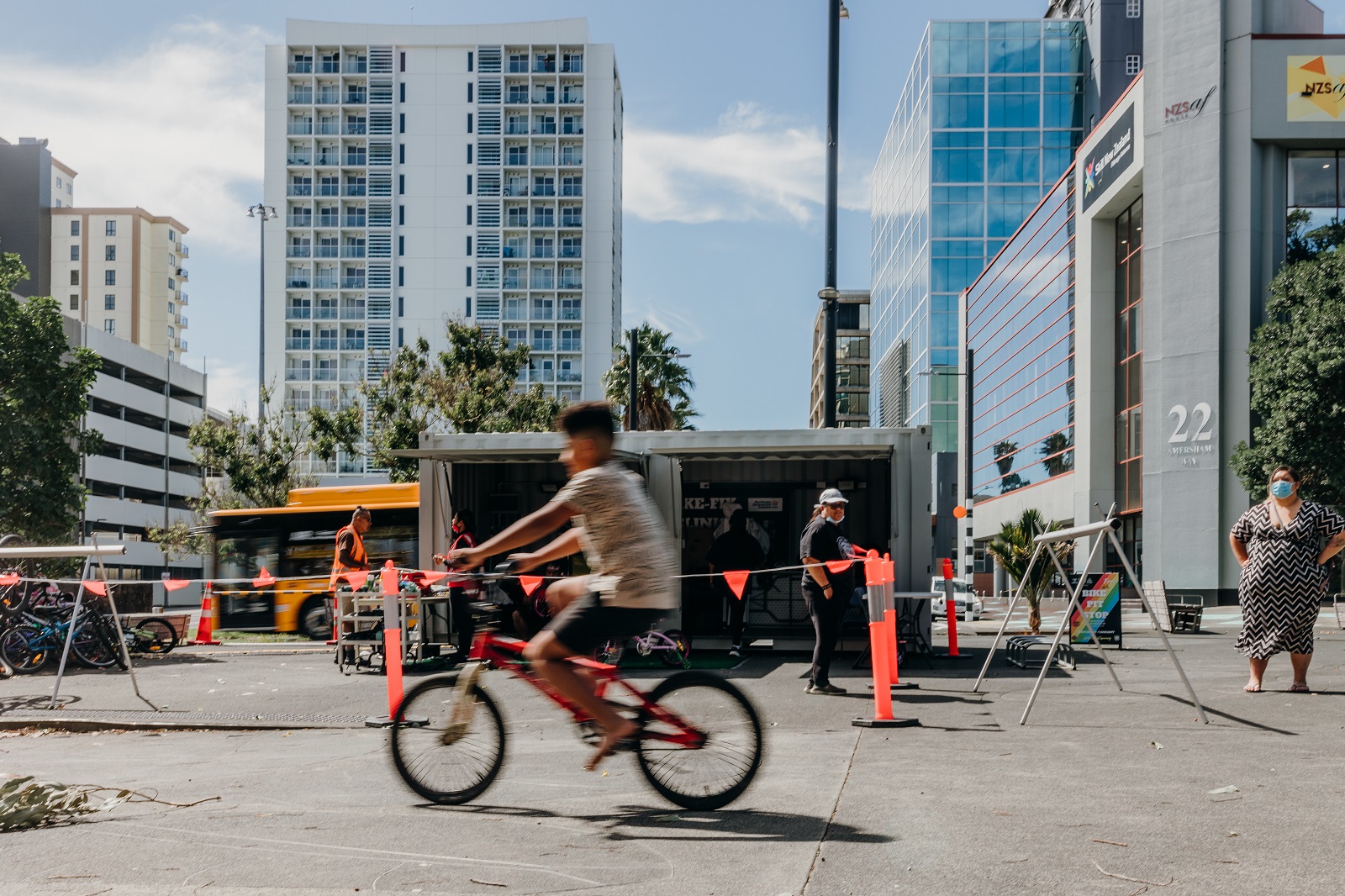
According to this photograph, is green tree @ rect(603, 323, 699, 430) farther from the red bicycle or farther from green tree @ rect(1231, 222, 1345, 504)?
the red bicycle

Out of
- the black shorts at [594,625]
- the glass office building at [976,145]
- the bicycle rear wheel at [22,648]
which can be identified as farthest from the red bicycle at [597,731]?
the glass office building at [976,145]

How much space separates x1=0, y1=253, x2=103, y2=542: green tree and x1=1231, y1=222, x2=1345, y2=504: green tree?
3337 cm

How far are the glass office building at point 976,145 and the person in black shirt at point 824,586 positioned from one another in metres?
61.6

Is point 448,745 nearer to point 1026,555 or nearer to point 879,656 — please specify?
point 879,656

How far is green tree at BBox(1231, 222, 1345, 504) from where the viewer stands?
2972cm

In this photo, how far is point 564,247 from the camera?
314ft

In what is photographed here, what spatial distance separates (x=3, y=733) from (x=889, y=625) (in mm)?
6918

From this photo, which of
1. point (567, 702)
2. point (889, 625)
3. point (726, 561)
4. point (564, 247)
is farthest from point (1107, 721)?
point (564, 247)

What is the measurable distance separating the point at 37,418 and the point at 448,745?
37.7m

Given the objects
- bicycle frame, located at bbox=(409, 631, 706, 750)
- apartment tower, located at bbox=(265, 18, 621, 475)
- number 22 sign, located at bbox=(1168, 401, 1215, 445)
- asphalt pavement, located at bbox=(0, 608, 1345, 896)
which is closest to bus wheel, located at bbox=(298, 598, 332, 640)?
asphalt pavement, located at bbox=(0, 608, 1345, 896)

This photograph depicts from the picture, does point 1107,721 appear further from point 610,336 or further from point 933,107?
point 610,336

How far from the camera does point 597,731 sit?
566cm

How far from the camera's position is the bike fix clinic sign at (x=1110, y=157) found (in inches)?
1551

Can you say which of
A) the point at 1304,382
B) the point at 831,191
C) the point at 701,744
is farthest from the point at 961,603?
the point at 701,744
